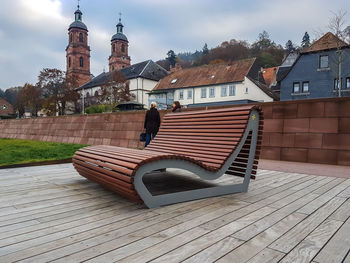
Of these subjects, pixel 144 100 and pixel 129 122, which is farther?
pixel 144 100

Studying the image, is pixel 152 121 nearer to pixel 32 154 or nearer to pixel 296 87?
pixel 32 154

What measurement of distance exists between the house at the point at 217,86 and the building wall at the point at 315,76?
21.4 ft

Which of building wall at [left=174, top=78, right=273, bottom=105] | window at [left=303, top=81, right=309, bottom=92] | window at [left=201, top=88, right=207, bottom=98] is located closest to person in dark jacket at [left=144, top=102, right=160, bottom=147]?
window at [left=303, top=81, right=309, bottom=92]

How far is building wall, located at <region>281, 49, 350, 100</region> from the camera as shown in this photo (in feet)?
98.3

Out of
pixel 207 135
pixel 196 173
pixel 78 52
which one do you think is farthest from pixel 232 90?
pixel 78 52

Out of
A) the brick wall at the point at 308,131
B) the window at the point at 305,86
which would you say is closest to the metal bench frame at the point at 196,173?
the brick wall at the point at 308,131

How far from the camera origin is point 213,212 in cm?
278

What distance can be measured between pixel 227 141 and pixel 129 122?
25.9 feet

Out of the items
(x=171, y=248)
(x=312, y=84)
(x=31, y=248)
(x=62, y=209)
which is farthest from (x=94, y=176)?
(x=312, y=84)

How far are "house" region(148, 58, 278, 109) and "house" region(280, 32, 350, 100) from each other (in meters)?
6.75

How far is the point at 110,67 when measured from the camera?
99312 mm

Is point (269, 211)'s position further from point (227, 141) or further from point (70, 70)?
point (70, 70)

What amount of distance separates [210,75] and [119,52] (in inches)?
2424

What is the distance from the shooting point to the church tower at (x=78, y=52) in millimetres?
87312
